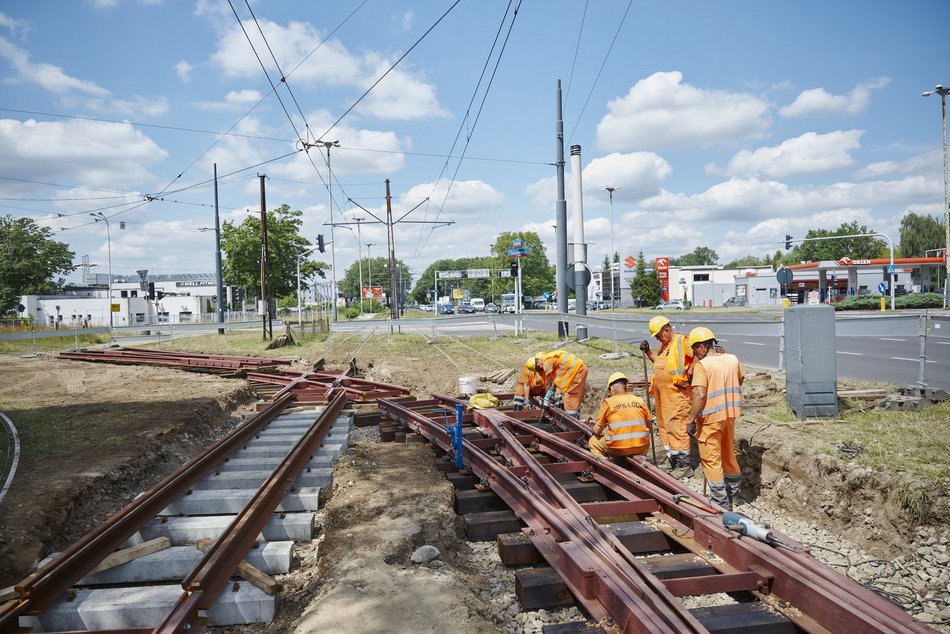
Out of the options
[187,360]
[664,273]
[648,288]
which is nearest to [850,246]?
[664,273]

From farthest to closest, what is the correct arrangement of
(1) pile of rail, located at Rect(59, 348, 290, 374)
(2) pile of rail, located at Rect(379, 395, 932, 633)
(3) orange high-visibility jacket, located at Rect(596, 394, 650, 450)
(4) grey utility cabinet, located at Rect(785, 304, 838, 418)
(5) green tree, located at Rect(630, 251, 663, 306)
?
(5) green tree, located at Rect(630, 251, 663, 306) → (1) pile of rail, located at Rect(59, 348, 290, 374) → (4) grey utility cabinet, located at Rect(785, 304, 838, 418) → (3) orange high-visibility jacket, located at Rect(596, 394, 650, 450) → (2) pile of rail, located at Rect(379, 395, 932, 633)

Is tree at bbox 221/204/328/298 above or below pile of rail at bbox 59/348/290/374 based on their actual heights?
above

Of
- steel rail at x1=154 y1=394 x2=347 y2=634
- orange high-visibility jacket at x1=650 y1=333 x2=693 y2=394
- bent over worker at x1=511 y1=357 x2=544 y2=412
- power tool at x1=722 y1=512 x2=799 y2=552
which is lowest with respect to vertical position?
steel rail at x1=154 y1=394 x2=347 y2=634

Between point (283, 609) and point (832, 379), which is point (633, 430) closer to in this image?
point (832, 379)

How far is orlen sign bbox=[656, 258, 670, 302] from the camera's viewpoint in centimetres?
8481

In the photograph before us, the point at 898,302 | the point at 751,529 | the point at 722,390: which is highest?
the point at 722,390

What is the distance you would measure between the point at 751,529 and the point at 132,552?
4.80 metres

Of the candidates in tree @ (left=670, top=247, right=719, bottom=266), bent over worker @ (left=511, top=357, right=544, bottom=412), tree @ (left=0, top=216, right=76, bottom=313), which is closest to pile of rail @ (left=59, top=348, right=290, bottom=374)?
bent over worker @ (left=511, top=357, right=544, bottom=412)

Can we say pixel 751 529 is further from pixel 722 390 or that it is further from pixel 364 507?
pixel 364 507

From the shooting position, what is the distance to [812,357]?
26.3 feet

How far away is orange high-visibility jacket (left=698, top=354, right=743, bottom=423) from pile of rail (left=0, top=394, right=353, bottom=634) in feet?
13.1

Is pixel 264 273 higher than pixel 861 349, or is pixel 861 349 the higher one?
pixel 264 273

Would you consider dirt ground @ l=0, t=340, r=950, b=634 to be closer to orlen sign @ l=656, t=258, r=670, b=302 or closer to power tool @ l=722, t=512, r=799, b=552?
power tool @ l=722, t=512, r=799, b=552

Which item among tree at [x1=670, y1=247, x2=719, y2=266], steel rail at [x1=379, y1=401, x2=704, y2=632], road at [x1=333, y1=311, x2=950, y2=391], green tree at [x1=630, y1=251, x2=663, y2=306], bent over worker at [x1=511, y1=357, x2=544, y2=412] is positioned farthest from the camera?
tree at [x1=670, y1=247, x2=719, y2=266]
